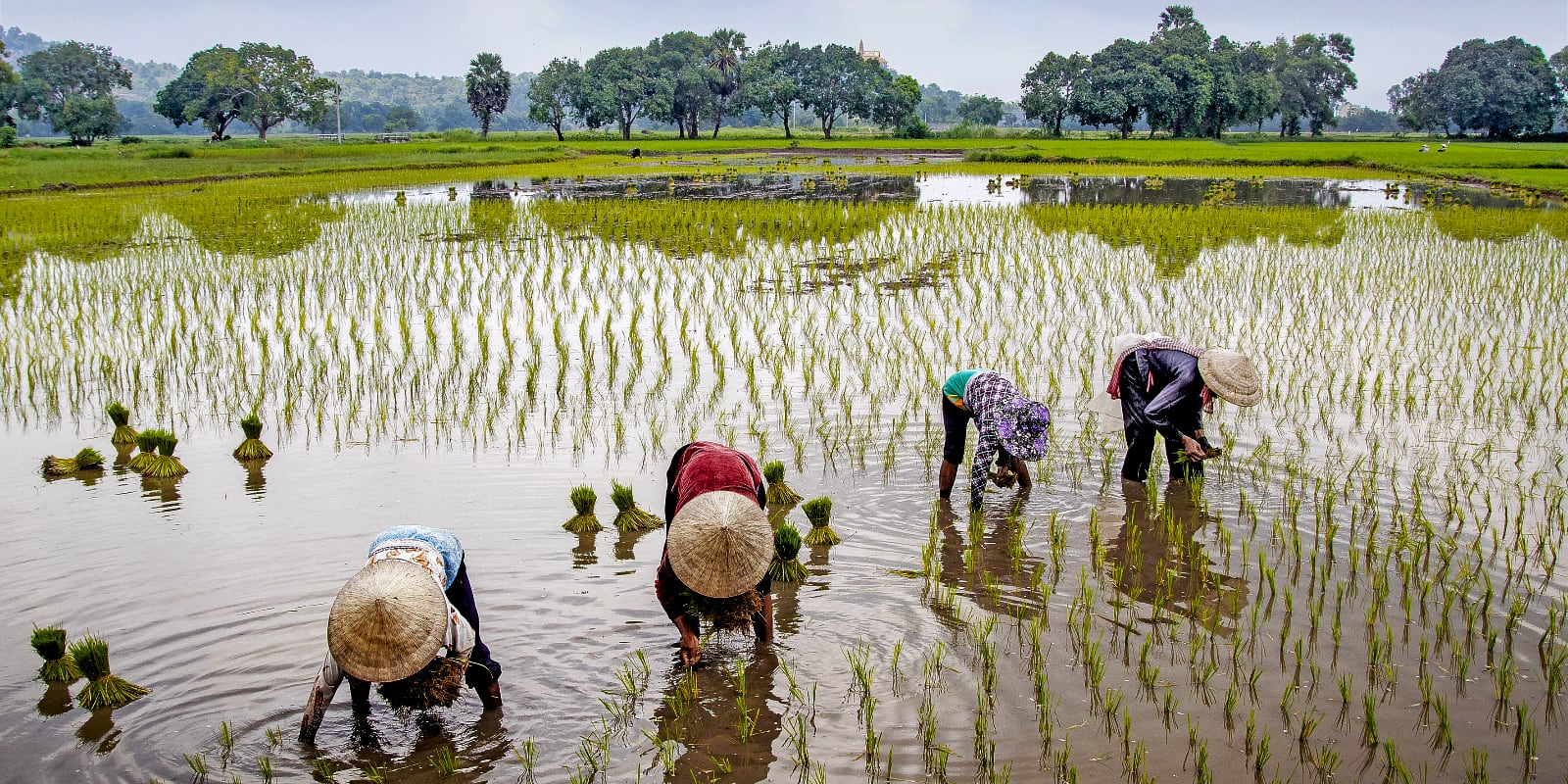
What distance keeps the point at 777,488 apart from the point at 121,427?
11.9 ft

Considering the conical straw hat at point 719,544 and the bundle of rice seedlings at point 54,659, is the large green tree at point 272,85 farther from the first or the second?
the conical straw hat at point 719,544

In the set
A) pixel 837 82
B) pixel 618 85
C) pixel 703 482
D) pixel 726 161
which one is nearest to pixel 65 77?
pixel 618 85

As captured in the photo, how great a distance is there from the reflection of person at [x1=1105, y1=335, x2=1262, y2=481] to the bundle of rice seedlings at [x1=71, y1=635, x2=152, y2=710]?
393 centimetres

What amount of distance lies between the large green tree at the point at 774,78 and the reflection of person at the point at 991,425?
50.2m

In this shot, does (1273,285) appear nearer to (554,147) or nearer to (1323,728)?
(1323,728)

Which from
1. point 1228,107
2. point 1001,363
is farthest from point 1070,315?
point 1228,107

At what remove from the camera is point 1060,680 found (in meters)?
3.47

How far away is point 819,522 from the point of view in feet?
15.3

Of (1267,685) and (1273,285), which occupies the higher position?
(1273,285)

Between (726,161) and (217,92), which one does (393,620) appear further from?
(217,92)

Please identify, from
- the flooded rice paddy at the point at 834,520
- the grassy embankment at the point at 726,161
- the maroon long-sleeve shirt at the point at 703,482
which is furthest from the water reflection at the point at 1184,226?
the maroon long-sleeve shirt at the point at 703,482

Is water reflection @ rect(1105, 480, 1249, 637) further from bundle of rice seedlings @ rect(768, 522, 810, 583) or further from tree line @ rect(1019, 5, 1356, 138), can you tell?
tree line @ rect(1019, 5, 1356, 138)

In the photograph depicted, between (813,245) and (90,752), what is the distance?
10712 mm

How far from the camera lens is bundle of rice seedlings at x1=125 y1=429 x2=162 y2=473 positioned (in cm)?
549
